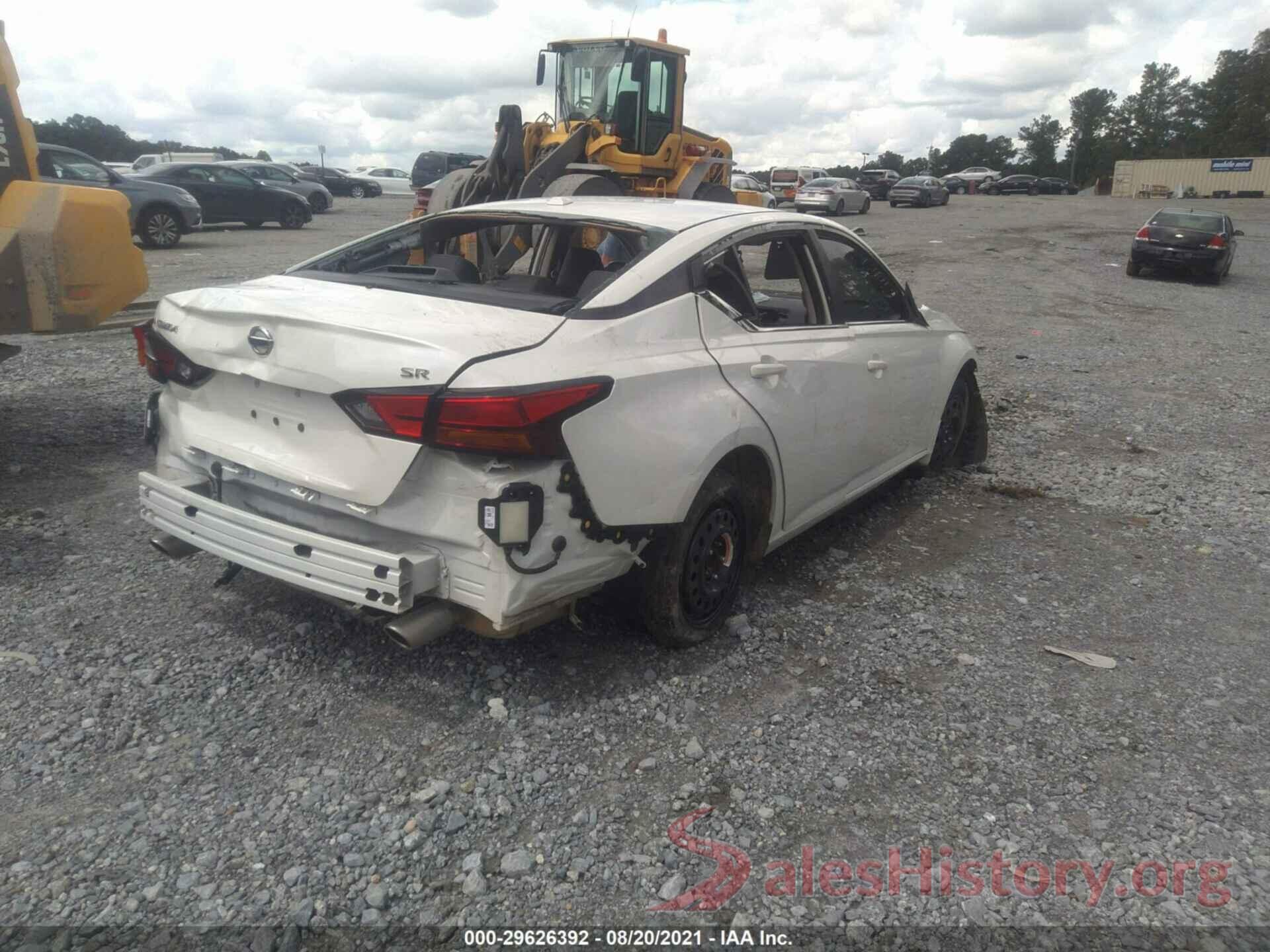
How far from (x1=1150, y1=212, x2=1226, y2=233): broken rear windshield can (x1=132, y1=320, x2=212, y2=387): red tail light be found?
20743mm

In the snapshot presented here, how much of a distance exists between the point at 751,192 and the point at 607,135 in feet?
20.6

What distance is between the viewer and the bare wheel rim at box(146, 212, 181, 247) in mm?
17234

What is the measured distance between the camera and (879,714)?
11.2ft

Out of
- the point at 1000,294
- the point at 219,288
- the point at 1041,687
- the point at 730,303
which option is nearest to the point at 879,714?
the point at 1041,687

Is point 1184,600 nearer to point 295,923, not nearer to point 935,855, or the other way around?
point 935,855

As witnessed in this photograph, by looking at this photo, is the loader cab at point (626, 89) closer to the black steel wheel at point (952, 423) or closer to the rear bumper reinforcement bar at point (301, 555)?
the black steel wheel at point (952, 423)

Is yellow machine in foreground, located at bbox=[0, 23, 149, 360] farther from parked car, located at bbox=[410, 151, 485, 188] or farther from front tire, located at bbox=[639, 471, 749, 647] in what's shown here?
parked car, located at bbox=[410, 151, 485, 188]

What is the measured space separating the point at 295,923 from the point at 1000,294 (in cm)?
1604

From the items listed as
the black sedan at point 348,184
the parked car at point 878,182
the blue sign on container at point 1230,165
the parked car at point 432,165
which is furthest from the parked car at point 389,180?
the blue sign on container at point 1230,165

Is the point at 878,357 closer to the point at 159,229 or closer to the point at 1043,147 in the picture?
the point at 159,229

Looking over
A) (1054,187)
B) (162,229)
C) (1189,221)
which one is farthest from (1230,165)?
(162,229)

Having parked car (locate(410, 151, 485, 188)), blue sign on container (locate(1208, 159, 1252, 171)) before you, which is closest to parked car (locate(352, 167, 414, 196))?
parked car (locate(410, 151, 485, 188))

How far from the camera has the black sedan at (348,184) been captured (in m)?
40.8

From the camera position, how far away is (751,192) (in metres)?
18.4
